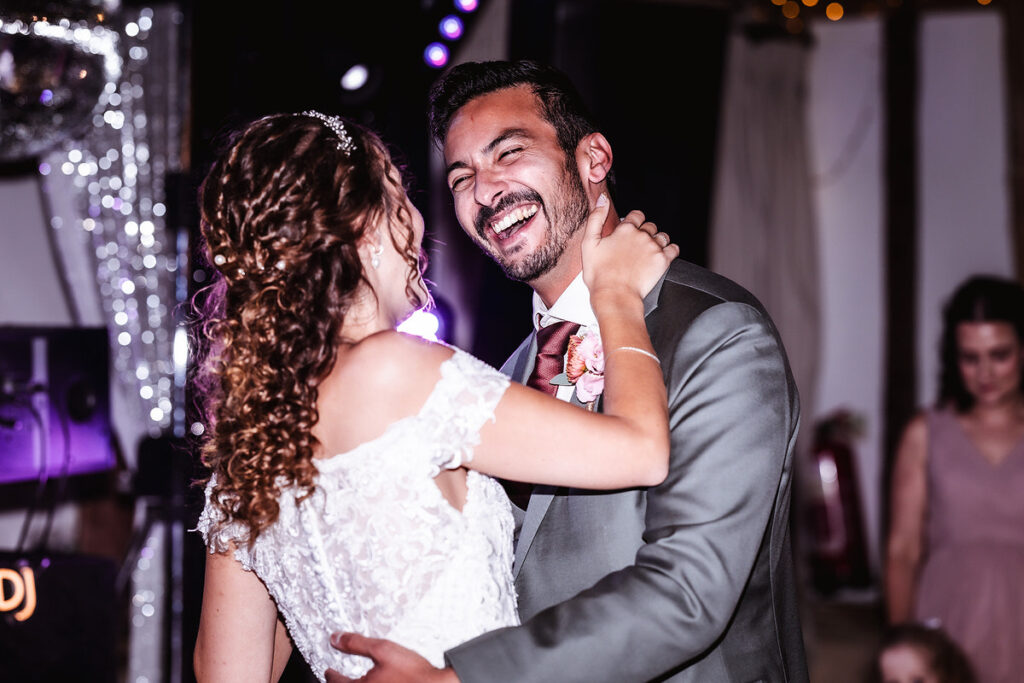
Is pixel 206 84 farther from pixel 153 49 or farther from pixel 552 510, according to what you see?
pixel 552 510

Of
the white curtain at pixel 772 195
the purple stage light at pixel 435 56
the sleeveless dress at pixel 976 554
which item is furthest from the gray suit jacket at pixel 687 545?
the white curtain at pixel 772 195

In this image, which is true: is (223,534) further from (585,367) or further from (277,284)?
(585,367)

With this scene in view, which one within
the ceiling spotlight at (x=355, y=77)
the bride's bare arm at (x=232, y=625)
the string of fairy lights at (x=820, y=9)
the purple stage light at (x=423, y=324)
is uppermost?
the string of fairy lights at (x=820, y=9)

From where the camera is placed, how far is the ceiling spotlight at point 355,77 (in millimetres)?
3088

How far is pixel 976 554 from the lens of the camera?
3.42 m

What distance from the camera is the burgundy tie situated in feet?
6.04

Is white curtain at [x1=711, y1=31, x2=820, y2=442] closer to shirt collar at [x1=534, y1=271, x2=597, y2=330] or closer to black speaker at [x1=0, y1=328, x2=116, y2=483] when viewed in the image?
black speaker at [x1=0, y1=328, x2=116, y2=483]

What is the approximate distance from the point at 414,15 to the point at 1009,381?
251 centimetres

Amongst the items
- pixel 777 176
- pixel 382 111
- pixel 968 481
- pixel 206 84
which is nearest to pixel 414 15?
pixel 382 111

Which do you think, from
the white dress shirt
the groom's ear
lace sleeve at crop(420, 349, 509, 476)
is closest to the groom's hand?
lace sleeve at crop(420, 349, 509, 476)

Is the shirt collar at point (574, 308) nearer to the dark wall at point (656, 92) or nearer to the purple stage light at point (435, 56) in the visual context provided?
the purple stage light at point (435, 56)

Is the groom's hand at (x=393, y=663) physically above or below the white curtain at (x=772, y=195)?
below

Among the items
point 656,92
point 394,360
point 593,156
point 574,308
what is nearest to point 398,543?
point 394,360

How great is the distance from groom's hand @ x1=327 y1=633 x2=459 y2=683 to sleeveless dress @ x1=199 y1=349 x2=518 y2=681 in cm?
3
